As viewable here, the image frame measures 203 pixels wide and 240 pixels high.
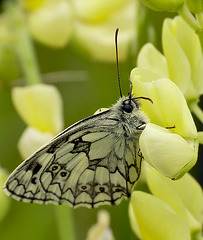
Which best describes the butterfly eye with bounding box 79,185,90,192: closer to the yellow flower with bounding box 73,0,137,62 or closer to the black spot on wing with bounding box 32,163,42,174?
the black spot on wing with bounding box 32,163,42,174

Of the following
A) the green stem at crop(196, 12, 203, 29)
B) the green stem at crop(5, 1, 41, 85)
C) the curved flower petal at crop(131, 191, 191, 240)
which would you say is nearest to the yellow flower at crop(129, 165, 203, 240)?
the curved flower petal at crop(131, 191, 191, 240)

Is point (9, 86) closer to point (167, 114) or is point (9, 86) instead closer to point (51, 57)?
point (51, 57)

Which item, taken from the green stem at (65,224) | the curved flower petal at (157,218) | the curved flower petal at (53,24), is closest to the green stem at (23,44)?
the curved flower petal at (53,24)

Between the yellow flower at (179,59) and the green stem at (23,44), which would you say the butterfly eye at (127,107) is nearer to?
the yellow flower at (179,59)

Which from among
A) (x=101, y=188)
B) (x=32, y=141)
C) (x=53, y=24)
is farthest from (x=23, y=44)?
(x=101, y=188)

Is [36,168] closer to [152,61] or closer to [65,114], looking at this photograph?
[152,61]

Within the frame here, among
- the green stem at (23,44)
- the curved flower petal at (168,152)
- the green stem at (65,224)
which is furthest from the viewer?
the green stem at (23,44)

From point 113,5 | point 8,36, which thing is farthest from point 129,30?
point 8,36
